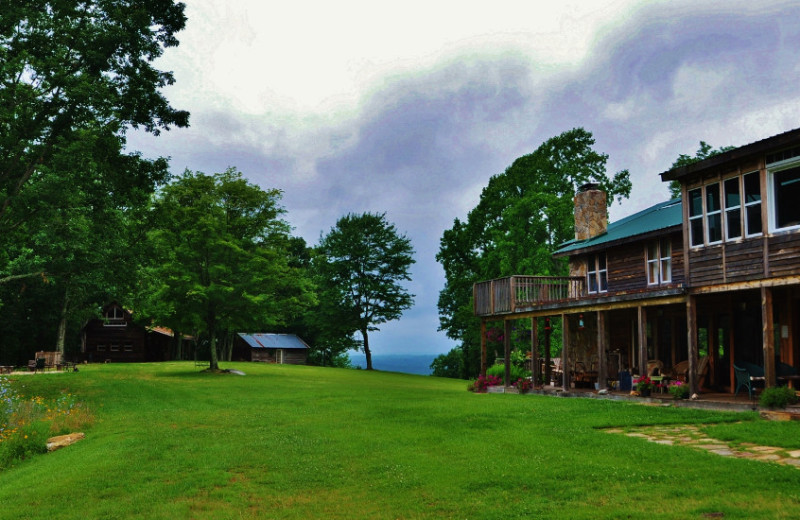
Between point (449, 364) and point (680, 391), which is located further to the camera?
point (449, 364)

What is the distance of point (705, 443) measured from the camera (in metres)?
11.5

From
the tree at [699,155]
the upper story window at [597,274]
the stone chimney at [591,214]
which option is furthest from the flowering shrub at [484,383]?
the tree at [699,155]

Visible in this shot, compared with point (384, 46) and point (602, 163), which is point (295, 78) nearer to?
point (384, 46)

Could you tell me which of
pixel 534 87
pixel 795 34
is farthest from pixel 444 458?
pixel 534 87

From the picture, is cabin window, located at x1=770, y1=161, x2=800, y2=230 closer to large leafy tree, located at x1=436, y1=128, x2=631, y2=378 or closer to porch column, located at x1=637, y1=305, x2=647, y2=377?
porch column, located at x1=637, y1=305, x2=647, y2=377

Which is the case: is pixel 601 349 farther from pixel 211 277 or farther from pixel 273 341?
pixel 273 341

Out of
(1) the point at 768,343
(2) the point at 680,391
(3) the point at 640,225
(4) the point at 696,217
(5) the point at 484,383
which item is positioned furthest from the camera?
(5) the point at 484,383

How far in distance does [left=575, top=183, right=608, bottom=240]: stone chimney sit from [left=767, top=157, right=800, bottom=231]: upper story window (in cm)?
1267

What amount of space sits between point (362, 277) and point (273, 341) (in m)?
13.9

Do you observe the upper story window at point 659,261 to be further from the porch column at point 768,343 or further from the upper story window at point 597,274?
the porch column at point 768,343

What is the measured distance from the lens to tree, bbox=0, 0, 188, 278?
22.5 m

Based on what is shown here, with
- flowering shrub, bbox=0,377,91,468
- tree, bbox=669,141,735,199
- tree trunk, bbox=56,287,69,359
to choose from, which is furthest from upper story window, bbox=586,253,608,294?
tree trunk, bbox=56,287,69,359

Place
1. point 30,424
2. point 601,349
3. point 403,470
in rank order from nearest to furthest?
point 403,470 → point 30,424 → point 601,349

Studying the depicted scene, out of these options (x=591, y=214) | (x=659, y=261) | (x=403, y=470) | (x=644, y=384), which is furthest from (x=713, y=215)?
(x=403, y=470)
